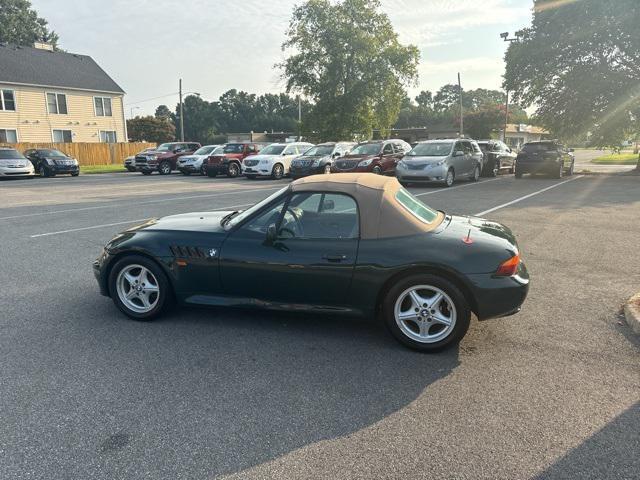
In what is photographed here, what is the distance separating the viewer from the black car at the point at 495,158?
70.3ft

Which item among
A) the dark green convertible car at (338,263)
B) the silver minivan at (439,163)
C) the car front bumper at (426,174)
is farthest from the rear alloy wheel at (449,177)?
the dark green convertible car at (338,263)

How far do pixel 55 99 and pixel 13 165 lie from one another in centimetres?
1579

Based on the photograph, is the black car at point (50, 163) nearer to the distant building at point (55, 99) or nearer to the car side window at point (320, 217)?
the distant building at point (55, 99)

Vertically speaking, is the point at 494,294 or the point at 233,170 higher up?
the point at 233,170

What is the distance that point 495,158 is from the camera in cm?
2170

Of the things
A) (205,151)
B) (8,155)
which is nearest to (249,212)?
(205,151)

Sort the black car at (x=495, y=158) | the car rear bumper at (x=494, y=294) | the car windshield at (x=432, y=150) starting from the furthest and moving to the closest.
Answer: the black car at (x=495, y=158)
the car windshield at (x=432, y=150)
the car rear bumper at (x=494, y=294)

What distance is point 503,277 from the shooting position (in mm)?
3863

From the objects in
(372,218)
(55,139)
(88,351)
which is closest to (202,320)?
(88,351)

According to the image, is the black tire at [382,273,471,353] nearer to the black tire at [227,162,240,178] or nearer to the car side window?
the car side window

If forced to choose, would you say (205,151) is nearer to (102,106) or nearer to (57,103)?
(57,103)

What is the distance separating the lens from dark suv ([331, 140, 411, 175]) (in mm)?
18672

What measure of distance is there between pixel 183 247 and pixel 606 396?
3621 mm

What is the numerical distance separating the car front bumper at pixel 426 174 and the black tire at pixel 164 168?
53.7ft
